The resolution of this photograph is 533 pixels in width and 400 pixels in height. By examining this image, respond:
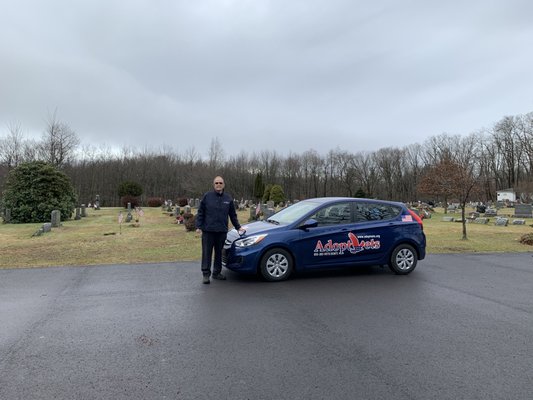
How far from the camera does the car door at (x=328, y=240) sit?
7.42m

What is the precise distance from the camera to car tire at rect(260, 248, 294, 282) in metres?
7.18

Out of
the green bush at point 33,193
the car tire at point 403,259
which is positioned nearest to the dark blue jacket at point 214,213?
the car tire at point 403,259

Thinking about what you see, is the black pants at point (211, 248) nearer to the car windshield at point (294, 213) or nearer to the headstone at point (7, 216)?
the car windshield at point (294, 213)

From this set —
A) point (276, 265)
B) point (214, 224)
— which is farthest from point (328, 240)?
point (214, 224)

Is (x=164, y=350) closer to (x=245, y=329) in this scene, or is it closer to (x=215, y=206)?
(x=245, y=329)

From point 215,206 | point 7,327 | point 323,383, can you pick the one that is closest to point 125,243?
point 215,206

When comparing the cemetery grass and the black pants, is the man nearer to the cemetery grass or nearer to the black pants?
the black pants

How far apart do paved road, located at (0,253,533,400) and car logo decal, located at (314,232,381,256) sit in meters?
0.53

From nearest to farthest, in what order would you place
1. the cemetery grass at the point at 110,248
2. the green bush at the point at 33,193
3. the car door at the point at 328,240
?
the car door at the point at 328,240, the cemetery grass at the point at 110,248, the green bush at the point at 33,193

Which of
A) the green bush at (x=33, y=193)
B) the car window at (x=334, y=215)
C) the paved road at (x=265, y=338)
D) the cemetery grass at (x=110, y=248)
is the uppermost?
the green bush at (x=33, y=193)

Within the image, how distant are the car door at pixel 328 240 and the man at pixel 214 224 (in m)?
1.27

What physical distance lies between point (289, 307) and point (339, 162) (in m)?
78.4

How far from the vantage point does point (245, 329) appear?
471 cm

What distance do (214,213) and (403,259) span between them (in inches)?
156
